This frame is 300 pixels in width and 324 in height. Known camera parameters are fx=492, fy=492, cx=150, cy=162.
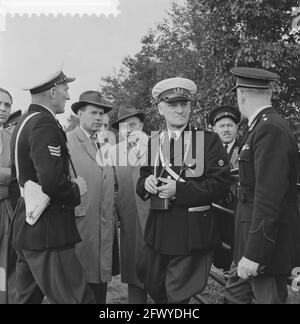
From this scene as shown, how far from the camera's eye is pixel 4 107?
4.66 m

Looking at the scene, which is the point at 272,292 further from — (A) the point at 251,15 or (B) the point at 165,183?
(A) the point at 251,15

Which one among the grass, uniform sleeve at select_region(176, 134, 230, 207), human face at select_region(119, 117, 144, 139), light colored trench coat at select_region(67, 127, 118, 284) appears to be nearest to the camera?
uniform sleeve at select_region(176, 134, 230, 207)

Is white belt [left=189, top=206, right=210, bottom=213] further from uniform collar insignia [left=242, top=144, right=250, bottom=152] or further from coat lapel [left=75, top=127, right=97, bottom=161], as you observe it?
coat lapel [left=75, top=127, right=97, bottom=161]

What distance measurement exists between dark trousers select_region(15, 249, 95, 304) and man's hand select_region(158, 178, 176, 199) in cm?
71

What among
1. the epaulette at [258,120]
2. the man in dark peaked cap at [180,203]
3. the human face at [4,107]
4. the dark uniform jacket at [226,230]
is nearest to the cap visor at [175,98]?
the man in dark peaked cap at [180,203]

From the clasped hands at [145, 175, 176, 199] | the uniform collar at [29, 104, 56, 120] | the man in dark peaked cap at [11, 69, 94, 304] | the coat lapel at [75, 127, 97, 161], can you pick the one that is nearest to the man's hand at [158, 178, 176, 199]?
the clasped hands at [145, 175, 176, 199]

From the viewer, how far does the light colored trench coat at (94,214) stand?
4145 millimetres

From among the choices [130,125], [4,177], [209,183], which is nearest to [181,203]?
[209,183]

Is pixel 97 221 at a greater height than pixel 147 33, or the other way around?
pixel 147 33

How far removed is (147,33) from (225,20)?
52.7 feet

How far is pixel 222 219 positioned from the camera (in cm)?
384

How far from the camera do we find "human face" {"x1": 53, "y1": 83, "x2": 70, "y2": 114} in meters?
3.42

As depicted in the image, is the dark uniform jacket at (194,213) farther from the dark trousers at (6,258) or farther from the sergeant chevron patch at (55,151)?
the dark trousers at (6,258)
